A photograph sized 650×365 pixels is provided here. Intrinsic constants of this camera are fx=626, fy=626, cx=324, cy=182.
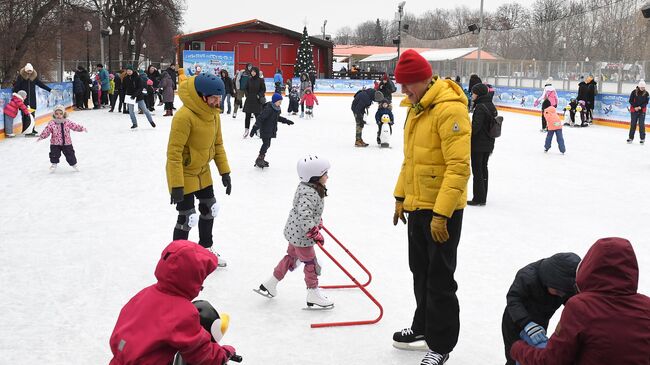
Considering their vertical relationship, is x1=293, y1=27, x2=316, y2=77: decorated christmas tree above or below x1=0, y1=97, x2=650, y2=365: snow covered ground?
above

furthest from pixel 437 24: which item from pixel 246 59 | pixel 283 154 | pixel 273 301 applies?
pixel 273 301

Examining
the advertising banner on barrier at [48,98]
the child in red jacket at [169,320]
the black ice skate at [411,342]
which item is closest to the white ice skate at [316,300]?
the black ice skate at [411,342]

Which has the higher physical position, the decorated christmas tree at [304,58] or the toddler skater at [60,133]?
the decorated christmas tree at [304,58]

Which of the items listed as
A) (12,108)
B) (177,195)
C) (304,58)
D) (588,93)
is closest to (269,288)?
(177,195)

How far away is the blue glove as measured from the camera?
2377 millimetres

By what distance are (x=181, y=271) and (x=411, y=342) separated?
1.78 metres

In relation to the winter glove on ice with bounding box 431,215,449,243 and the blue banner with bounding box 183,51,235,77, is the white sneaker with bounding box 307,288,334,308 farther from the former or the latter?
the blue banner with bounding box 183,51,235,77

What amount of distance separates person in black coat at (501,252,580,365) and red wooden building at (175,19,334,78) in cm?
3935

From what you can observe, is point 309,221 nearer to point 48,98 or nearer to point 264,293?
point 264,293

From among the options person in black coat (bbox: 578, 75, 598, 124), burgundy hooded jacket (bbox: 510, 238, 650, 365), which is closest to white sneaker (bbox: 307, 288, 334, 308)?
burgundy hooded jacket (bbox: 510, 238, 650, 365)

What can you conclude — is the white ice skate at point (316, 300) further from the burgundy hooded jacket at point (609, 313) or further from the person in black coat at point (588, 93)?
the person in black coat at point (588, 93)

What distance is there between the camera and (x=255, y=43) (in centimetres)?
4144

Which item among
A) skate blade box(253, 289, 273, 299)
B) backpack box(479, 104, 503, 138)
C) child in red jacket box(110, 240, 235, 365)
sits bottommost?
skate blade box(253, 289, 273, 299)

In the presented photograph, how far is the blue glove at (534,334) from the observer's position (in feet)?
7.80
